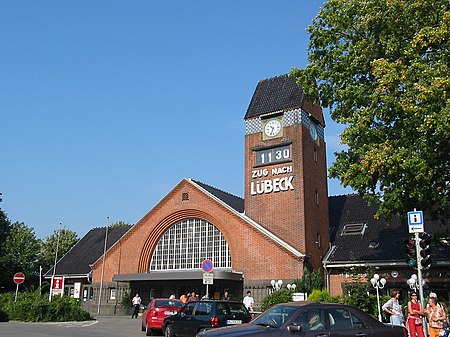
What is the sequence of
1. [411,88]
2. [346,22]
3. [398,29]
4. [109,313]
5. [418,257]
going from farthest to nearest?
[109,313] → [346,22] → [398,29] → [411,88] → [418,257]

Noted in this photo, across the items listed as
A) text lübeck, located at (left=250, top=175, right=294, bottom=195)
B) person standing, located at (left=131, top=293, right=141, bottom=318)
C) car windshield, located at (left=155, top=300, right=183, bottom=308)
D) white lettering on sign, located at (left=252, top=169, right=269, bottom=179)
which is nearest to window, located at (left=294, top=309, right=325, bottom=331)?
car windshield, located at (left=155, top=300, right=183, bottom=308)

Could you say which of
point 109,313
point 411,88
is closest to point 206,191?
point 109,313

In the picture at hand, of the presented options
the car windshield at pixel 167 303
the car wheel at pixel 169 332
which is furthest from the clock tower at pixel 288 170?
the car wheel at pixel 169 332

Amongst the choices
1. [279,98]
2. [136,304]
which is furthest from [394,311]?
[136,304]

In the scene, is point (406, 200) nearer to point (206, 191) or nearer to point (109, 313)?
point (206, 191)

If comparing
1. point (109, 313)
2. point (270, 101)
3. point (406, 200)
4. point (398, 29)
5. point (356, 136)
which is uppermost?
point (270, 101)

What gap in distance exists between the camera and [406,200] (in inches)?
728

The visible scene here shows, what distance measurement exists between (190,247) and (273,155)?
8.86m

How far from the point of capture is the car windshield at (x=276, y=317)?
32.6ft

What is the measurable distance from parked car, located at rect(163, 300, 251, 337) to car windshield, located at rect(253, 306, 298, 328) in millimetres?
5798

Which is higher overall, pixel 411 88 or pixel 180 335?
pixel 411 88

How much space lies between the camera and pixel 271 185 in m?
32.8

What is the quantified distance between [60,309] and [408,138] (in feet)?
66.7

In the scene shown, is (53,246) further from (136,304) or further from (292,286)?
(292,286)
